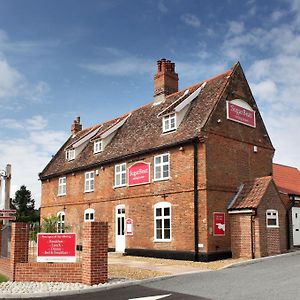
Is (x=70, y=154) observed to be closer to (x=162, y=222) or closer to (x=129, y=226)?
(x=129, y=226)

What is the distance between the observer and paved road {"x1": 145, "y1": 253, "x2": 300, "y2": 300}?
412 inches

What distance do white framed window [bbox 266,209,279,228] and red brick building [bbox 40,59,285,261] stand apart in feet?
0.81

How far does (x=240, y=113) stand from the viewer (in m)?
23.0

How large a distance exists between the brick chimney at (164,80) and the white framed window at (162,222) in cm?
831

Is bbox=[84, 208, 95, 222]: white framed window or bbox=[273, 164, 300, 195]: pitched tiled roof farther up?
bbox=[273, 164, 300, 195]: pitched tiled roof

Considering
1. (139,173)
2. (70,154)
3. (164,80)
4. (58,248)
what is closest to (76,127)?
(70,154)

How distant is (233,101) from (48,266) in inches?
550

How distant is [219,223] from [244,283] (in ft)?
25.5

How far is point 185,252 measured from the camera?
19.8 metres

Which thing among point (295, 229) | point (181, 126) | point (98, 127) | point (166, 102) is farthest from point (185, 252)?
point (98, 127)

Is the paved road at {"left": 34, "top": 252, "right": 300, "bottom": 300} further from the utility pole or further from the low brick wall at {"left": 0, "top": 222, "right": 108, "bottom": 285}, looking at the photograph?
the utility pole

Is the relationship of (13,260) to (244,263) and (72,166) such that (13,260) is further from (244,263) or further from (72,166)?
(72,166)

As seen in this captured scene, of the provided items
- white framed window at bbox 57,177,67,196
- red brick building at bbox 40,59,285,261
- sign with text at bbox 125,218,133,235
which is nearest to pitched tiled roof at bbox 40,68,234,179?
red brick building at bbox 40,59,285,261

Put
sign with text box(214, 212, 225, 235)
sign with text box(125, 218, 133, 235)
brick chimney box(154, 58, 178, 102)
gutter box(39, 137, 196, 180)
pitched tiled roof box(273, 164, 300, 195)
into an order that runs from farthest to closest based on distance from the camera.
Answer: brick chimney box(154, 58, 178, 102) < pitched tiled roof box(273, 164, 300, 195) < sign with text box(125, 218, 133, 235) < gutter box(39, 137, 196, 180) < sign with text box(214, 212, 225, 235)
